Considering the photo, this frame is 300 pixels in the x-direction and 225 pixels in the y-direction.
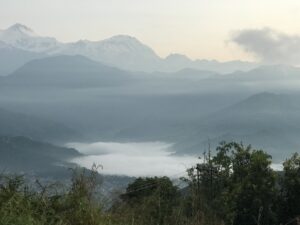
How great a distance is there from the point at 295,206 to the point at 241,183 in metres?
3.99

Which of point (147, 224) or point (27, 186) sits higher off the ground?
point (27, 186)

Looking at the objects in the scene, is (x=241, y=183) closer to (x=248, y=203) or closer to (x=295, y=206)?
(x=248, y=203)

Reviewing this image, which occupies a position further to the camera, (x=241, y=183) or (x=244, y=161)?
(x=244, y=161)

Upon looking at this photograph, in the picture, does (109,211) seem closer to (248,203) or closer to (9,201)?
(9,201)

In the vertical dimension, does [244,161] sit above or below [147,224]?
above

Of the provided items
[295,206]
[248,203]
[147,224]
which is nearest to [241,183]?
[248,203]

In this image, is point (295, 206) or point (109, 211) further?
point (295, 206)

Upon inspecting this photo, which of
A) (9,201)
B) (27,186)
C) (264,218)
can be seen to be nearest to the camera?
(9,201)

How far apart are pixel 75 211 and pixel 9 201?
1001 mm

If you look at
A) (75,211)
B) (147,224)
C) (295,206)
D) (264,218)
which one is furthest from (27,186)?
(295,206)

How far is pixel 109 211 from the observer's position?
8508 millimetres

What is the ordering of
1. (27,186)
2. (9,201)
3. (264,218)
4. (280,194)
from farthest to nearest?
(280,194)
(264,218)
(27,186)
(9,201)

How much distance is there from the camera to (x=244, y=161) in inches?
1469

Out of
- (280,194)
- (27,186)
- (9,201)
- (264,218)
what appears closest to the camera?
(9,201)
